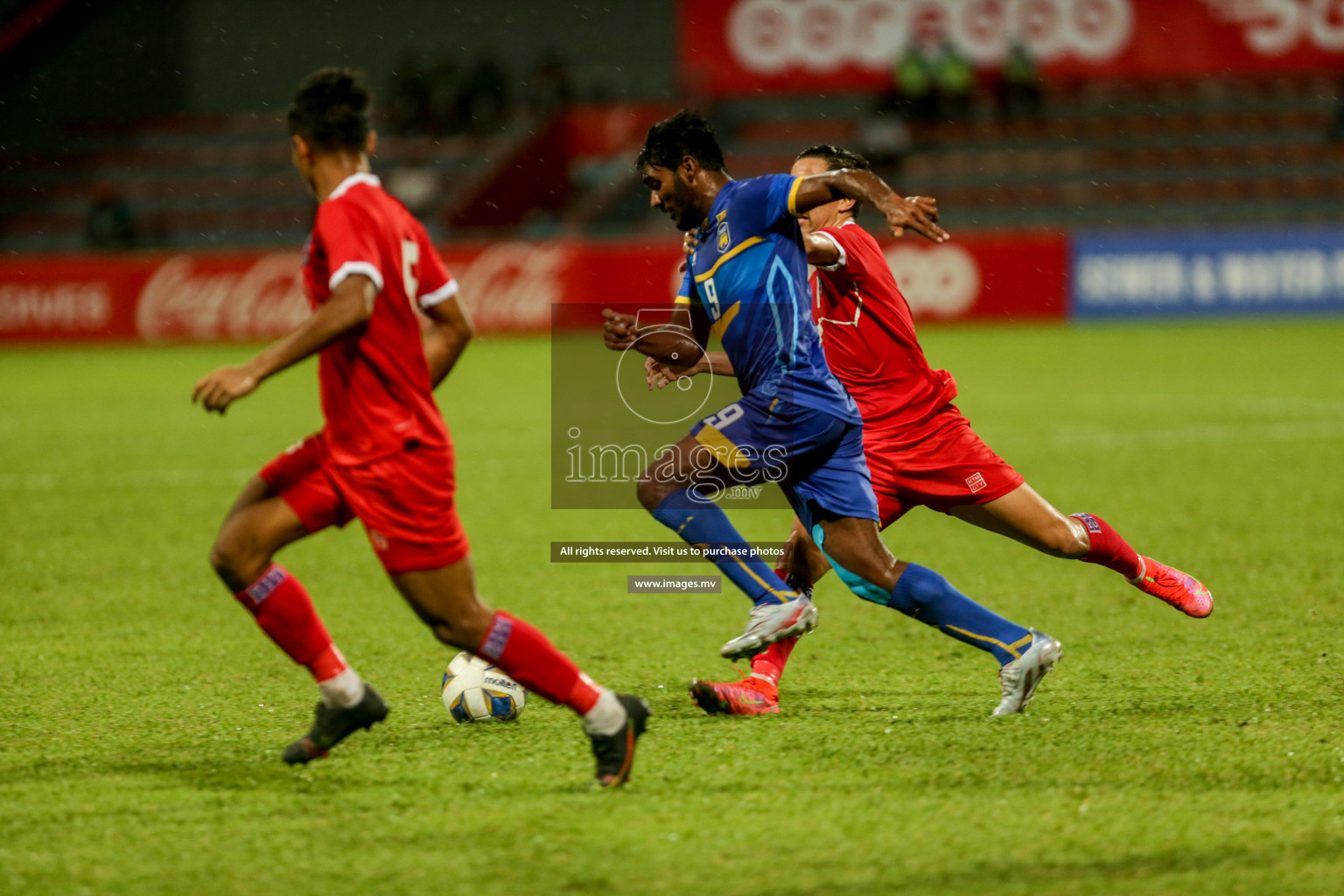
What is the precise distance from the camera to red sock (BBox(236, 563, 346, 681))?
14.0 ft

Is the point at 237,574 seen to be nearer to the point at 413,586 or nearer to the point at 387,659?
the point at 413,586

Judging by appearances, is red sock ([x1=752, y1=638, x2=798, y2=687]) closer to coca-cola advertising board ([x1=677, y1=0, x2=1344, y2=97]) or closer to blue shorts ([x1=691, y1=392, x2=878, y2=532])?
blue shorts ([x1=691, y1=392, x2=878, y2=532])

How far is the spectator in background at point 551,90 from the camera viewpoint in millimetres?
27656

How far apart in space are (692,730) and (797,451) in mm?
941

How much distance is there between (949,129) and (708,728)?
24.3 meters

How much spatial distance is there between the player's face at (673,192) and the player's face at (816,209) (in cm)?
57

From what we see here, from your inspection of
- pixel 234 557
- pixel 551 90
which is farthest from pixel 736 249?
pixel 551 90

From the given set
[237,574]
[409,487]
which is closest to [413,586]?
[409,487]

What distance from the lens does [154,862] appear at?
360 centimetres

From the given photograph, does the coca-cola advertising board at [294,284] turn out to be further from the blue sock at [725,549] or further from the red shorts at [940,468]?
the blue sock at [725,549]

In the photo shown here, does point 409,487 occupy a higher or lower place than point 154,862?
higher

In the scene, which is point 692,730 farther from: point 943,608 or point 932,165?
point 932,165

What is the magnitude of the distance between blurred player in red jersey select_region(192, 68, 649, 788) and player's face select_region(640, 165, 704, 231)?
92 cm

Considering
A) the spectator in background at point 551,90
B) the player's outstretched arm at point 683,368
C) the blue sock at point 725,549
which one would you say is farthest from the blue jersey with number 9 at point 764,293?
the spectator in background at point 551,90
